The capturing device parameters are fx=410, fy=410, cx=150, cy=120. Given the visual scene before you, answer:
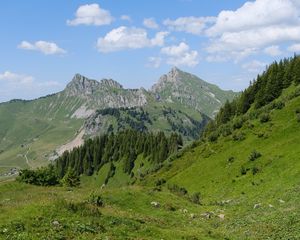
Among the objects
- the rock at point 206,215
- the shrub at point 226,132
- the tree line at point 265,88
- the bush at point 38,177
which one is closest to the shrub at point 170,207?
the rock at point 206,215

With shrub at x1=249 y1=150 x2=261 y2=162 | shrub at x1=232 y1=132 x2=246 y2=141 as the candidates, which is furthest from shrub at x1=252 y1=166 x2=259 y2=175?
shrub at x1=232 y1=132 x2=246 y2=141

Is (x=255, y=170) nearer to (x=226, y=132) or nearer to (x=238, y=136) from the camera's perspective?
(x=238, y=136)

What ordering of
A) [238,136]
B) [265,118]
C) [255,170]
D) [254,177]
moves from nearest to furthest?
[254,177] → [255,170] → [265,118] → [238,136]

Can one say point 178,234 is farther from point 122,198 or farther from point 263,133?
point 263,133

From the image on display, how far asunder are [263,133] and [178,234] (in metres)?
52.9

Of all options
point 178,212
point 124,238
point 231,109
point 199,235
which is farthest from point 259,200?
point 231,109

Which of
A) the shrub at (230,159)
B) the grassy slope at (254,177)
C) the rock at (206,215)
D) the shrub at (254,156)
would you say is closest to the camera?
the grassy slope at (254,177)

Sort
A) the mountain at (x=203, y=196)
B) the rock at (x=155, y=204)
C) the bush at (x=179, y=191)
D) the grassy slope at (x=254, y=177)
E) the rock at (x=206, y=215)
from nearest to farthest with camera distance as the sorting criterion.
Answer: the mountain at (x=203, y=196) → the grassy slope at (x=254, y=177) → the rock at (x=206, y=215) → the rock at (x=155, y=204) → the bush at (x=179, y=191)

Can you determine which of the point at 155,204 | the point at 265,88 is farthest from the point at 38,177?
the point at 265,88

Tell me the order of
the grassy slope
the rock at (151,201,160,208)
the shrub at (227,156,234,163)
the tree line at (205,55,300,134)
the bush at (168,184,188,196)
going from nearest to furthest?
the grassy slope < the rock at (151,201,160,208) < the bush at (168,184,188,196) < the shrub at (227,156,234,163) < the tree line at (205,55,300,134)

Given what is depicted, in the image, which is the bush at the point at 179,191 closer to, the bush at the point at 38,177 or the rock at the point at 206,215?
the rock at the point at 206,215

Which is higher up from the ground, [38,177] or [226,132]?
[226,132]

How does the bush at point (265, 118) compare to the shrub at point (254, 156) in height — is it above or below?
above

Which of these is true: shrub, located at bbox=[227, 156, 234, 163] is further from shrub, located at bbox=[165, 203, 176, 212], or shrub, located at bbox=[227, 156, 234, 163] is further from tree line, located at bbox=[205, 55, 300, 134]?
tree line, located at bbox=[205, 55, 300, 134]
